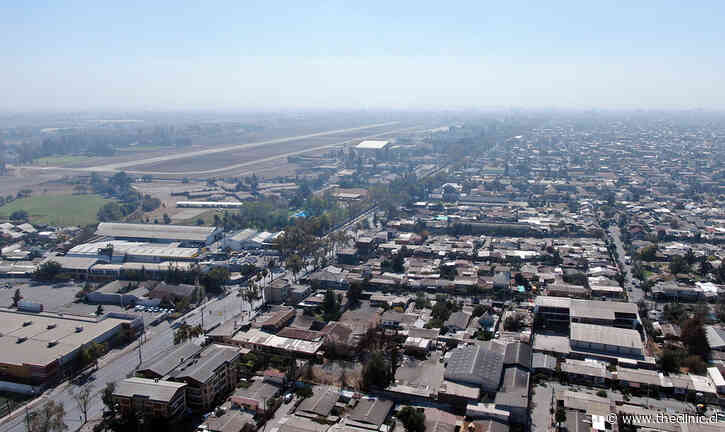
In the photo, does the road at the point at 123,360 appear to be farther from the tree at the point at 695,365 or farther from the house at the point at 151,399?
the tree at the point at 695,365

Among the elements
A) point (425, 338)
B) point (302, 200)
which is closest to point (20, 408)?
point (425, 338)

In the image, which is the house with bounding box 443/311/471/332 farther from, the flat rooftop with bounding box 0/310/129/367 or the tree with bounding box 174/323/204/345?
the flat rooftop with bounding box 0/310/129/367

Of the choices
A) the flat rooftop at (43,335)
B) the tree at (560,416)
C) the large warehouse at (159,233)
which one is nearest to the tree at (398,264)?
the large warehouse at (159,233)

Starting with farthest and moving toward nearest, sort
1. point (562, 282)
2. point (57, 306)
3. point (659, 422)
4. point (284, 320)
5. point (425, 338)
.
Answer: point (562, 282) < point (57, 306) < point (284, 320) < point (425, 338) < point (659, 422)

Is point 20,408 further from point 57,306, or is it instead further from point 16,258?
point 16,258

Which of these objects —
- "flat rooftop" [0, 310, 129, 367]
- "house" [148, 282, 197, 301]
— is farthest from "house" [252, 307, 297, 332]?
"flat rooftop" [0, 310, 129, 367]
